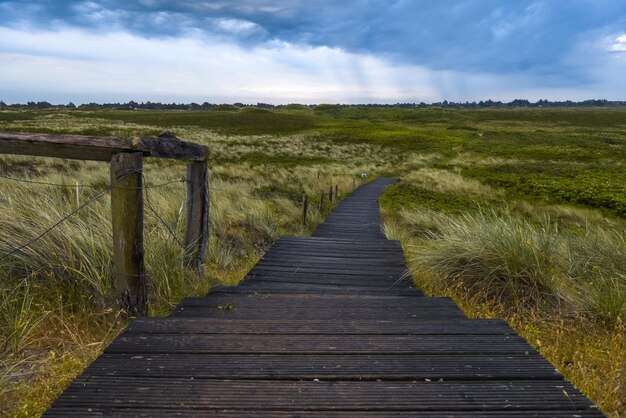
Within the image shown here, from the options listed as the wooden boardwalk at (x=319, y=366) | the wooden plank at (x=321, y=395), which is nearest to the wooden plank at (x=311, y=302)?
the wooden boardwalk at (x=319, y=366)

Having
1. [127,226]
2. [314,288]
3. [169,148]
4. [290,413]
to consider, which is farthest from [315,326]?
[169,148]

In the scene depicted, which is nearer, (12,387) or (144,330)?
(12,387)

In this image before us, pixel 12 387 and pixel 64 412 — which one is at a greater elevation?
pixel 64 412

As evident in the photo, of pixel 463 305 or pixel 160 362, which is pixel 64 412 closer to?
pixel 160 362

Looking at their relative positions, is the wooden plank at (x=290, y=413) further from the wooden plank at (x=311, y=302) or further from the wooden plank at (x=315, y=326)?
the wooden plank at (x=311, y=302)

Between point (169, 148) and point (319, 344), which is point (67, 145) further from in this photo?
point (319, 344)

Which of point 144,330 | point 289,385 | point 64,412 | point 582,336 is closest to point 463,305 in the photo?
point 582,336

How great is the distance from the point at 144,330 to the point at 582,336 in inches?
123

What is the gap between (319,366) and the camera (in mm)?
2119

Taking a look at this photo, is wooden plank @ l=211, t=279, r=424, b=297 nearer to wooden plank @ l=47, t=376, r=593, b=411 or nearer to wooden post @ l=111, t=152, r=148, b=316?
wooden post @ l=111, t=152, r=148, b=316

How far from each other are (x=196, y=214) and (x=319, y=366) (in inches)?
115

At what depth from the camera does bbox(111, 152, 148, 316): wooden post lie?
3119 millimetres

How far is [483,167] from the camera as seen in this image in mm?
28219

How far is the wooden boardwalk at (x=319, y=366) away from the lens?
5.89 feet
